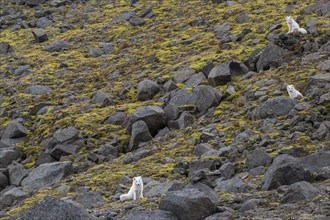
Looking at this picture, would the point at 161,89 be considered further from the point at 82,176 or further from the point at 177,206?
the point at 177,206

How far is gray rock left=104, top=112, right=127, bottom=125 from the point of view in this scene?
79.8ft

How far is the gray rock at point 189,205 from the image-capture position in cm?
1205

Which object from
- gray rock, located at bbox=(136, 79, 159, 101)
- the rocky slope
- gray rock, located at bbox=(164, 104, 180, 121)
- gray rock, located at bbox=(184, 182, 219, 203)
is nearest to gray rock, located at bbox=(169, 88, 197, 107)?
the rocky slope

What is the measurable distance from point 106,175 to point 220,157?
3182 millimetres

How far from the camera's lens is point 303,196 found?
1250cm

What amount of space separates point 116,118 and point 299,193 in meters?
12.5

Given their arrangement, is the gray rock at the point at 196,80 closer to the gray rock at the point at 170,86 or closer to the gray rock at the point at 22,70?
the gray rock at the point at 170,86

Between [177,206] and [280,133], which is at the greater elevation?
[177,206]

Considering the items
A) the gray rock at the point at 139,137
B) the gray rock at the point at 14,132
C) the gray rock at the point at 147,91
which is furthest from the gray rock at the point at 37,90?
Result: the gray rock at the point at 139,137

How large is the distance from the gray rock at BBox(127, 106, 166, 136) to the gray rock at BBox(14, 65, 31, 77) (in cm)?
986

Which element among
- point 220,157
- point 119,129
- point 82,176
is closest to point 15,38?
point 119,129

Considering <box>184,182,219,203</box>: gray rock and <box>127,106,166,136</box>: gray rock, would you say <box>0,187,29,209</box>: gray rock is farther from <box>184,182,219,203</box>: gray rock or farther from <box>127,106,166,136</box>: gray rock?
<box>184,182,219,203</box>: gray rock

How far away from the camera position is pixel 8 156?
24.0 metres

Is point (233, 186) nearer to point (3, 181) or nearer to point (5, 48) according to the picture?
point (3, 181)
